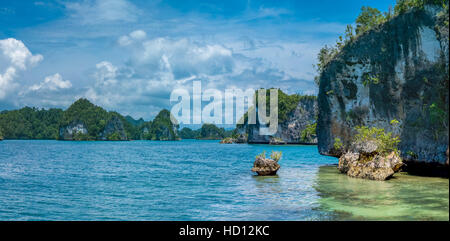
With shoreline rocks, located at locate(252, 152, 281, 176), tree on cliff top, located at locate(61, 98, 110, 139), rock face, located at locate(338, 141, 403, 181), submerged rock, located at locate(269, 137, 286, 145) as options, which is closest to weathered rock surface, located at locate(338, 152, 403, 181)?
rock face, located at locate(338, 141, 403, 181)

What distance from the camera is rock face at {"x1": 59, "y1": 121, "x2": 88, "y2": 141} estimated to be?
180000 mm

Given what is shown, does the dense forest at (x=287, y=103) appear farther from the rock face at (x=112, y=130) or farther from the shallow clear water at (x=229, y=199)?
the shallow clear water at (x=229, y=199)

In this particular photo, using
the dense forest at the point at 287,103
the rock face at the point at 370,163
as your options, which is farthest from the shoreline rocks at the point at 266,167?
the dense forest at the point at 287,103

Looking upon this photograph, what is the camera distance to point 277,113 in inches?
4670

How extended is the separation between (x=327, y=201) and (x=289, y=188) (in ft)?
13.6

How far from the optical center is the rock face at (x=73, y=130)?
591 feet

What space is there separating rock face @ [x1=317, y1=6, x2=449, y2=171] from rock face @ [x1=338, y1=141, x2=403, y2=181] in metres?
1.90

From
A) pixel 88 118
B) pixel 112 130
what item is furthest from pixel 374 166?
pixel 88 118

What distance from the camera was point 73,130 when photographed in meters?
181

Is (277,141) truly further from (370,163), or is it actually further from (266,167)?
(370,163)

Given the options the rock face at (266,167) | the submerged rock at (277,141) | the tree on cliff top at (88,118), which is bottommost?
the submerged rock at (277,141)

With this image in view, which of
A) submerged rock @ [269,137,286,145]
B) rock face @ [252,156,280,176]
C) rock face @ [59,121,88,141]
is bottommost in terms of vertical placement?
submerged rock @ [269,137,286,145]

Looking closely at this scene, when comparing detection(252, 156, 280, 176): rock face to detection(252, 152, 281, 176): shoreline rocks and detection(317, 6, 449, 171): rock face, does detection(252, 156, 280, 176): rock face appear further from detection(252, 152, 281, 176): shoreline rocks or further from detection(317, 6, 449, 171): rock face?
detection(317, 6, 449, 171): rock face

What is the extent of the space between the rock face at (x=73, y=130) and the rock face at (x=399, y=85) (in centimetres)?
16809
